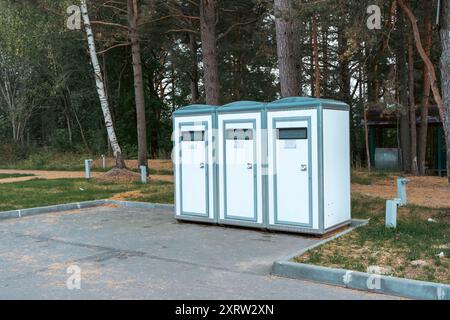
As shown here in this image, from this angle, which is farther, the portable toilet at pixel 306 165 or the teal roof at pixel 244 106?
the teal roof at pixel 244 106

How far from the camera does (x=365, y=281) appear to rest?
548 cm

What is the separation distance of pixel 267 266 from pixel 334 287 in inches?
44.3

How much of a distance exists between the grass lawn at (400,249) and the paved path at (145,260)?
610 millimetres

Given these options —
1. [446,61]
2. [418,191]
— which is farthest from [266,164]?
[418,191]

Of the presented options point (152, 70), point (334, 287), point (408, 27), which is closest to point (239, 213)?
point (334, 287)

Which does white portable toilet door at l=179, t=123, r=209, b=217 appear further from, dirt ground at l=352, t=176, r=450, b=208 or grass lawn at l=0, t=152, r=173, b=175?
grass lawn at l=0, t=152, r=173, b=175

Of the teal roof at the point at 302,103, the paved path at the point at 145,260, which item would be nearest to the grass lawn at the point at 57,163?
the paved path at the point at 145,260

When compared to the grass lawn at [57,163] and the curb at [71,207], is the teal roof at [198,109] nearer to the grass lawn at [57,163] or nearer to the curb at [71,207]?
the curb at [71,207]

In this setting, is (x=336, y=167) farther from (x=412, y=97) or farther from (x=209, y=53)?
(x=412, y=97)

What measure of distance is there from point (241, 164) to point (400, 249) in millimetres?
3025

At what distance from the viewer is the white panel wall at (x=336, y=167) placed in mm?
7980

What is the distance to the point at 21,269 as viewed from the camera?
6473 mm
